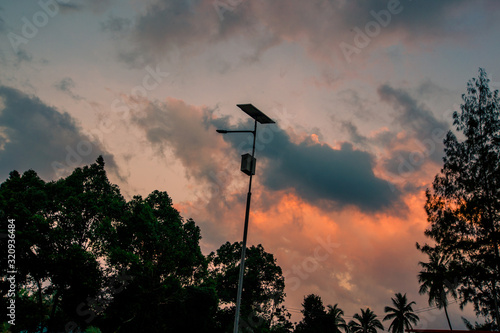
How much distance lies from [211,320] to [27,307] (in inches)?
676

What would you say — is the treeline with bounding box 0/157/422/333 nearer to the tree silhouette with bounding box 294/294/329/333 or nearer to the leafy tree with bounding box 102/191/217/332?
the leafy tree with bounding box 102/191/217/332

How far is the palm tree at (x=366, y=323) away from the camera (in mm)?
66062

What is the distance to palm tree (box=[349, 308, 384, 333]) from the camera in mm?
66062

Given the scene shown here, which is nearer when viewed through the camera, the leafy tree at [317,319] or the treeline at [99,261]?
the treeline at [99,261]

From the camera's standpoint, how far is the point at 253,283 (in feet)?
198

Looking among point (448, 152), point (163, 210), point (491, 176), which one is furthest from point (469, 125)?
point (163, 210)

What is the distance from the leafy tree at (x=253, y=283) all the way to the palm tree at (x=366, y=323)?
1559 centimetres

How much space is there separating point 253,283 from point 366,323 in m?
24.7

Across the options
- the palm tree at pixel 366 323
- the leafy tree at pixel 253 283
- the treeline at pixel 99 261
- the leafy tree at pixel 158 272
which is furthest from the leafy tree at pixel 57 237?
the palm tree at pixel 366 323

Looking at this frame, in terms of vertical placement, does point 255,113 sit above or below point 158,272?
above

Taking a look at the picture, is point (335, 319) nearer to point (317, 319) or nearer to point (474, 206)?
point (317, 319)

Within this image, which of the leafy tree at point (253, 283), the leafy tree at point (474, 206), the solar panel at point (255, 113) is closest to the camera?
the solar panel at point (255, 113)

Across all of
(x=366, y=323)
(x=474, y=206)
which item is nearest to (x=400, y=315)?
(x=366, y=323)

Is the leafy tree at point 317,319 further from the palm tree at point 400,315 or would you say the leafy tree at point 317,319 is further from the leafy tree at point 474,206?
the leafy tree at point 474,206
